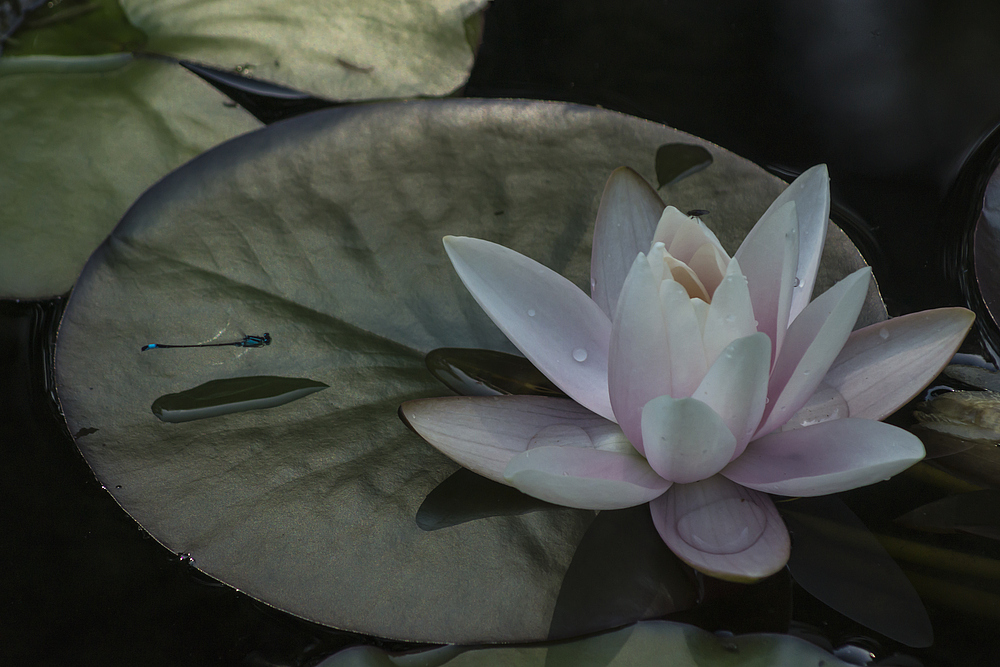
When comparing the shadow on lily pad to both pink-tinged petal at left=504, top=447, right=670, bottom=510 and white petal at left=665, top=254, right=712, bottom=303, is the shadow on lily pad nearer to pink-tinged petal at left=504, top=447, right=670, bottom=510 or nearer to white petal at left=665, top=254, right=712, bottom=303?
pink-tinged petal at left=504, top=447, right=670, bottom=510

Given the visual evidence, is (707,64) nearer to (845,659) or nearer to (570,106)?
(570,106)

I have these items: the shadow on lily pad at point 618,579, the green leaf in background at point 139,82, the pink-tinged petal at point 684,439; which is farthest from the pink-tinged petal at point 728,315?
the green leaf in background at point 139,82

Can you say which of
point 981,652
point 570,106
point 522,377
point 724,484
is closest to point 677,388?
point 724,484

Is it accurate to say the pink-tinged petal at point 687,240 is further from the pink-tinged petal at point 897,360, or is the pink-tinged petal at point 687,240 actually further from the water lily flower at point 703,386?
the pink-tinged petal at point 897,360

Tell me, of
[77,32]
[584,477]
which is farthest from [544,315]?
[77,32]

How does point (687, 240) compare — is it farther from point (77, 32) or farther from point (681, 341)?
point (77, 32)

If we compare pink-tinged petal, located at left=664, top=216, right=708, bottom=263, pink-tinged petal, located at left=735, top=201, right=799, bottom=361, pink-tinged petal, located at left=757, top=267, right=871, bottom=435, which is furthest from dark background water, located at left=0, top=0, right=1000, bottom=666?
pink-tinged petal, located at left=664, top=216, right=708, bottom=263
